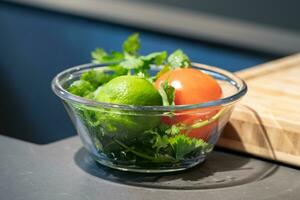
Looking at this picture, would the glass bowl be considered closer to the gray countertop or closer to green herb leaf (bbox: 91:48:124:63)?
the gray countertop

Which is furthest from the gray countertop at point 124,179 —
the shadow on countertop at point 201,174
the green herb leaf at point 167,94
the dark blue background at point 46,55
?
the dark blue background at point 46,55

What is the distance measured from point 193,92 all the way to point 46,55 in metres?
1.52

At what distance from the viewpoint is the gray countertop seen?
2.87ft

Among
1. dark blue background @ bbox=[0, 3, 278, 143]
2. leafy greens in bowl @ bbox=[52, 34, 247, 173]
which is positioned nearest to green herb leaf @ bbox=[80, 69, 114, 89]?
leafy greens in bowl @ bbox=[52, 34, 247, 173]

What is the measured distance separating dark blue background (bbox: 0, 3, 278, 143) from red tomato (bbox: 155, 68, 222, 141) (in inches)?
43.0

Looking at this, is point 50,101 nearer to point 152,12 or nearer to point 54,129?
point 54,129

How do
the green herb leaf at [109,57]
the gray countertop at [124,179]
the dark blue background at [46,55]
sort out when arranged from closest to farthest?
the gray countertop at [124,179], the green herb leaf at [109,57], the dark blue background at [46,55]

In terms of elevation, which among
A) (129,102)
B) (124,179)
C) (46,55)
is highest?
(129,102)

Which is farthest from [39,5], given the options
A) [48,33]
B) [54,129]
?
[54,129]

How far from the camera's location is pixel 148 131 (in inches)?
35.4

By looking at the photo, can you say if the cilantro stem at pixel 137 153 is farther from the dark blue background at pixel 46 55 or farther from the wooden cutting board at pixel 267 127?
the dark blue background at pixel 46 55

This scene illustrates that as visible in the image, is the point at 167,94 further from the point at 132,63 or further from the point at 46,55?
the point at 46,55

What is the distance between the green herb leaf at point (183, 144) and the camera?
0.91 m

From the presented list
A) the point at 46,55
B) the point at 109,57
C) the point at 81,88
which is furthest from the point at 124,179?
the point at 46,55
